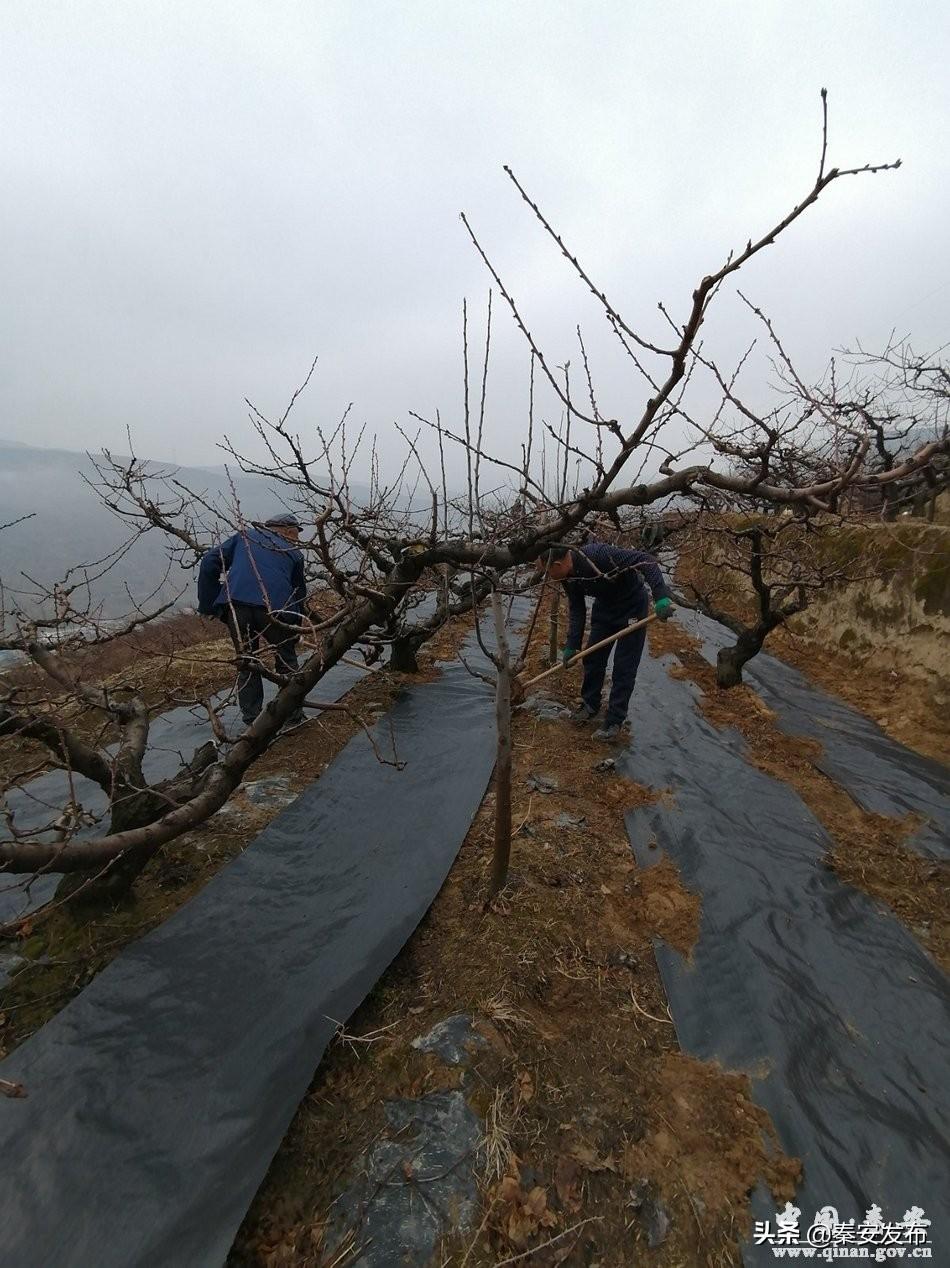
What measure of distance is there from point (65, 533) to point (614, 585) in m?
28.5

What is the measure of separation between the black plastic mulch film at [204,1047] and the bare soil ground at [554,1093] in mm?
138

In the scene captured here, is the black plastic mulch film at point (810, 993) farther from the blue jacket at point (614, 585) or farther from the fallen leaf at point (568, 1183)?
the blue jacket at point (614, 585)

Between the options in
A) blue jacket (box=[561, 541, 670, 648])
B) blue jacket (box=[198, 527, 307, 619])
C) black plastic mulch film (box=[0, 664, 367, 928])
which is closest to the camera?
black plastic mulch film (box=[0, 664, 367, 928])

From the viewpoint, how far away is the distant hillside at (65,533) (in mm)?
20797

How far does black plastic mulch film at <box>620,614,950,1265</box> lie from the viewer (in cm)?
184

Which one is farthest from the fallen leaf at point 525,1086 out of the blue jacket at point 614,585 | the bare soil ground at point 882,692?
the bare soil ground at point 882,692

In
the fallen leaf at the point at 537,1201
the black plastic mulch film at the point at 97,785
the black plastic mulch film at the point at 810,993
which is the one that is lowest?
the black plastic mulch film at the point at 97,785

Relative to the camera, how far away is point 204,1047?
2107mm

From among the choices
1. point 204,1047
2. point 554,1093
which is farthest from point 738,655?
point 204,1047

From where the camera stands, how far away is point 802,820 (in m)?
3.65

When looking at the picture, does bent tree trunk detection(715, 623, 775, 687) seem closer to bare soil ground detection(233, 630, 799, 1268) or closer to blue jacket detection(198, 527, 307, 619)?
bare soil ground detection(233, 630, 799, 1268)

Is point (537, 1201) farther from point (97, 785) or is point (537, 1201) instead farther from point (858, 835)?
point (97, 785)

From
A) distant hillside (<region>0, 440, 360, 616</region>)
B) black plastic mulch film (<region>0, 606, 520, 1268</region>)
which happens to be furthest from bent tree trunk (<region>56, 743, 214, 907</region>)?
distant hillside (<region>0, 440, 360, 616</region>)

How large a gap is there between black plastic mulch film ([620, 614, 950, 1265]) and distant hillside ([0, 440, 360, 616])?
13946 millimetres
